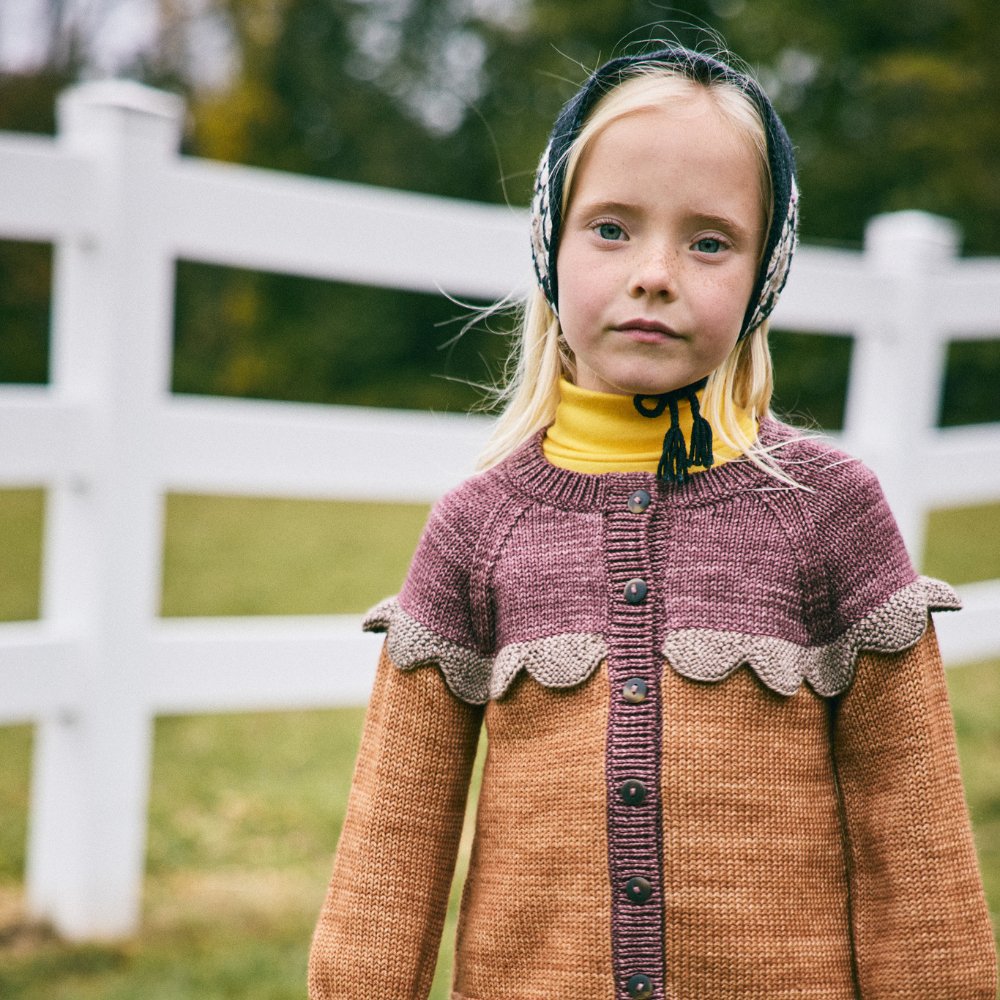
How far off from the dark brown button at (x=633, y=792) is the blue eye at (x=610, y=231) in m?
0.67

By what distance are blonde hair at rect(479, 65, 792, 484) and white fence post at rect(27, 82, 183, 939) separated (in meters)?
1.39

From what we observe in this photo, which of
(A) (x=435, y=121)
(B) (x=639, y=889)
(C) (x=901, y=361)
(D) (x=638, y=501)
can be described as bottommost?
(B) (x=639, y=889)

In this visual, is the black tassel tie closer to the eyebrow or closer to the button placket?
the button placket

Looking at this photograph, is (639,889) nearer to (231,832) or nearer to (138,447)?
(138,447)

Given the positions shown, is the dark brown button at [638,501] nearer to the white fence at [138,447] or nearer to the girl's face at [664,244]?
the girl's face at [664,244]

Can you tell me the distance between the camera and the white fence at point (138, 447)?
2996 mm

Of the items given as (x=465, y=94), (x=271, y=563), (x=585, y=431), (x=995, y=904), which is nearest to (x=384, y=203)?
(x=585, y=431)

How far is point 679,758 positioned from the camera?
1562 mm

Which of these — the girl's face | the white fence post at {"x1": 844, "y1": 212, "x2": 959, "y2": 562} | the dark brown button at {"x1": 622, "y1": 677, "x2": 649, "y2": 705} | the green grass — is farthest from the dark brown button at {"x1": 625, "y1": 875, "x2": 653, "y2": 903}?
the white fence post at {"x1": 844, "y1": 212, "x2": 959, "y2": 562}

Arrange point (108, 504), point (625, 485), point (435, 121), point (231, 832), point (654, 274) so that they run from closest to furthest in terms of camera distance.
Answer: point (654, 274)
point (625, 485)
point (108, 504)
point (231, 832)
point (435, 121)

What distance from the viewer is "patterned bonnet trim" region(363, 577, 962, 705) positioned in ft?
5.12

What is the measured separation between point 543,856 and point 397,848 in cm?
20

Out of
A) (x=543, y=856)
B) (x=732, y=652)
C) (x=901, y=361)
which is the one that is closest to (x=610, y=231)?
(x=732, y=652)

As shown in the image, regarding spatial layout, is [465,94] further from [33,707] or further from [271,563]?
[33,707]
